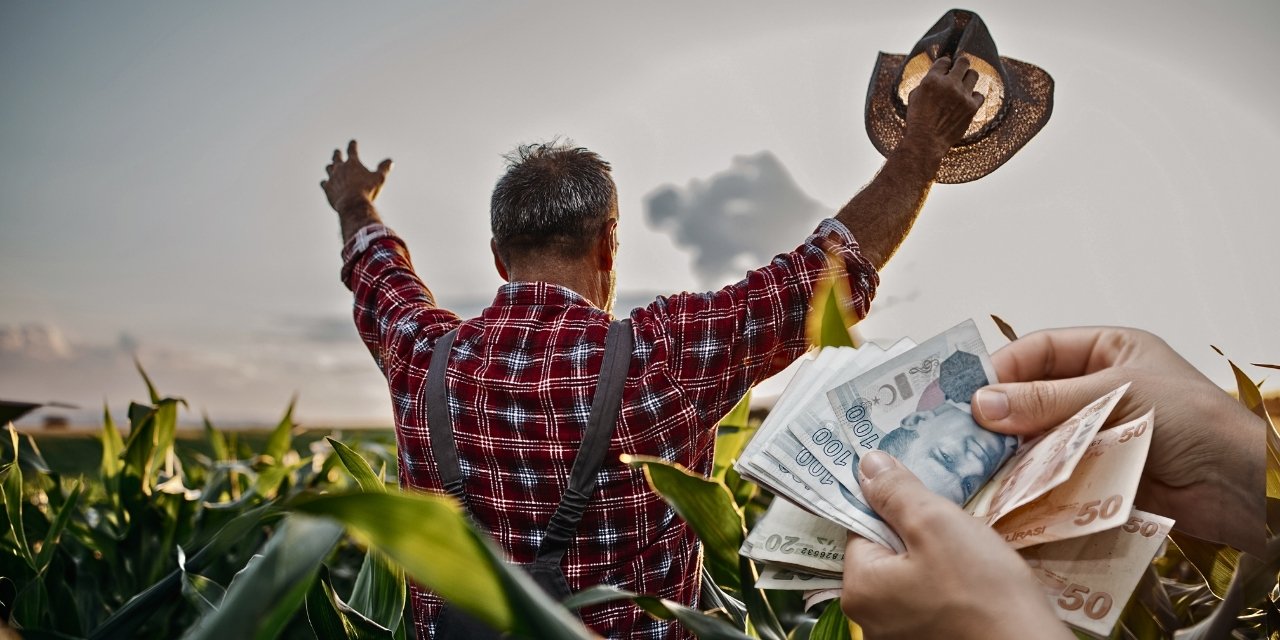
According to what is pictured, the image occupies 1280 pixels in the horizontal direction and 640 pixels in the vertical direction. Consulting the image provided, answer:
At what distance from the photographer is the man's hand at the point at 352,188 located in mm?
1874

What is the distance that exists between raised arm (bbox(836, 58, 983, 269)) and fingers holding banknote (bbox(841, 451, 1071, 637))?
979 mm

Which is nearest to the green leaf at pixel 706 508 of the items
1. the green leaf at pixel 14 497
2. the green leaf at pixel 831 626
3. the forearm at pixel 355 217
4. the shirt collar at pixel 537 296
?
the green leaf at pixel 831 626

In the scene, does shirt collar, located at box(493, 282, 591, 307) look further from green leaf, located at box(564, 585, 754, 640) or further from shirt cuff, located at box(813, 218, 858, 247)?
green leaf, located at box(564, 585, 754, 640)

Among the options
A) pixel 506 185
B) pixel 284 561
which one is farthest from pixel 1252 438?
pixel 506 185

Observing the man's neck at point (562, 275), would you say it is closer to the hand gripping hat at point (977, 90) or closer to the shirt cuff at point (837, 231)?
the shirt cuff at point (837, 231)

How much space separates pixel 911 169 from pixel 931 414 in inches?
34.4

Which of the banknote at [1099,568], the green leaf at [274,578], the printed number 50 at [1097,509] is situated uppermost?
the green leaf at [274,578]

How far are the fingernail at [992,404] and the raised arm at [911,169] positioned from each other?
82 centimetres

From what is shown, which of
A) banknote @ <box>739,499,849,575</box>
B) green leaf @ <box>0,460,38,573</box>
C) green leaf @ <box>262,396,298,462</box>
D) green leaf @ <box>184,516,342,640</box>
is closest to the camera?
green leaf @ <box>184,516,342,640</box>

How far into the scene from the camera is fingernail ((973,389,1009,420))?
628 millimetres

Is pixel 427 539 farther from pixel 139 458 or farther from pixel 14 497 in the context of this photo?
pixel 139 458

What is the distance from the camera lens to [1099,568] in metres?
0.57

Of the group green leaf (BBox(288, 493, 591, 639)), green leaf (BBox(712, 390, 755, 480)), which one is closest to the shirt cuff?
green leaf (BBox(712, 390, 755, 480))

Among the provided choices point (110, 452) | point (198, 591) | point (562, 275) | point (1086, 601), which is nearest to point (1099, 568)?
point (1086, 601)
